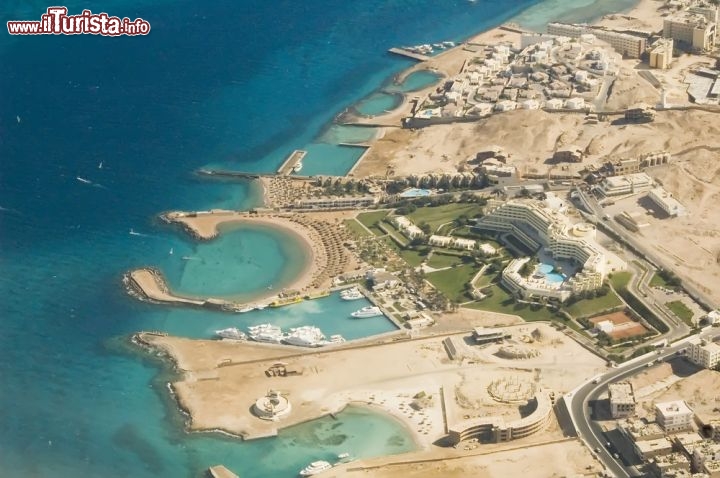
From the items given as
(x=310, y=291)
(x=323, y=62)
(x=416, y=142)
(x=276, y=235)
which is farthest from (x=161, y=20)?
(x=310, y=291)

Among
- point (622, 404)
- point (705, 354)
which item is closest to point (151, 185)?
point (622, 404)

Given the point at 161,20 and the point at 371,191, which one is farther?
the point at 161,20

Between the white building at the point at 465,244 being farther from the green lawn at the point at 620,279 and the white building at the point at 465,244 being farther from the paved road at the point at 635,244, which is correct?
the green lawn at the point at 620,279

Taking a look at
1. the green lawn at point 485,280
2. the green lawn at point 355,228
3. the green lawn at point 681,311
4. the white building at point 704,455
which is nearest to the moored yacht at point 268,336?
the green lawn at point 485,280

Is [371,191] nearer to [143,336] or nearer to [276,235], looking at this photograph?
[276,235]

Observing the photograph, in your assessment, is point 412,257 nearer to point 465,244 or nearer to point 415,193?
point 465,244

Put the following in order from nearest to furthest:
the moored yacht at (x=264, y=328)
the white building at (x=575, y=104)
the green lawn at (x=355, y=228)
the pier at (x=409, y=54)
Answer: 1. the moored yacht at (x=264, y=328)
2. the green lawn at (x=355, y=228)
3. the white building at (x=575, y=104)
4. the pier at (x=409, y=54)
